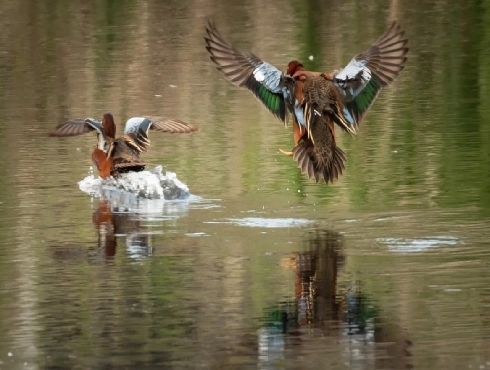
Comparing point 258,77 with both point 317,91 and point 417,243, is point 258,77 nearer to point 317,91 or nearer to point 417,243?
point 317,91

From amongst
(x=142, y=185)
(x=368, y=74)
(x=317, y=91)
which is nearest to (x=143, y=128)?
(x=142, y=185)

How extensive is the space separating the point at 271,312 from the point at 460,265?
1498 mm

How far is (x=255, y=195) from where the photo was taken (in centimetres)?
1188

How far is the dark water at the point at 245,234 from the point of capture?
292 inches

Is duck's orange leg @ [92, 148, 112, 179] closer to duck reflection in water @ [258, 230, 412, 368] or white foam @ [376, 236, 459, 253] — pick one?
white foam @ [376, 236, 459, 253]

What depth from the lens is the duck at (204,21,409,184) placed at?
11094 mm

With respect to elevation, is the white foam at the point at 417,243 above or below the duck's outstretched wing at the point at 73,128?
below

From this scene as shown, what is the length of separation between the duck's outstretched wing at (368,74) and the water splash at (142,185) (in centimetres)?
148

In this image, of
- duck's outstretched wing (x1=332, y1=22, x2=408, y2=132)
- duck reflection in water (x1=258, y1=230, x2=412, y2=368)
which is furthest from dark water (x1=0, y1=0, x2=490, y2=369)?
duck's outstretched wing (x1=332, y1=22, x2=408, y2=132)

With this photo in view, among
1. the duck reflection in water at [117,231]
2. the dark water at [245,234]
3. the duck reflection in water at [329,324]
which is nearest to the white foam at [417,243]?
the dark water at [245,234]

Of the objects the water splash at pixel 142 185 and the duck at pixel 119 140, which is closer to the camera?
the water splash at pixel 142 185

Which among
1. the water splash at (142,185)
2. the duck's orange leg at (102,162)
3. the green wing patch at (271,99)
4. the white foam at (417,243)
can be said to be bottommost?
the white foam at (417,243)

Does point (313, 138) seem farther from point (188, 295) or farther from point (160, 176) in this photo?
point (188, 295)

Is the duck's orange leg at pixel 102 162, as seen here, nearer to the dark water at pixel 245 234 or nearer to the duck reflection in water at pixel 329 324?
the dark water at pixel 245 234
